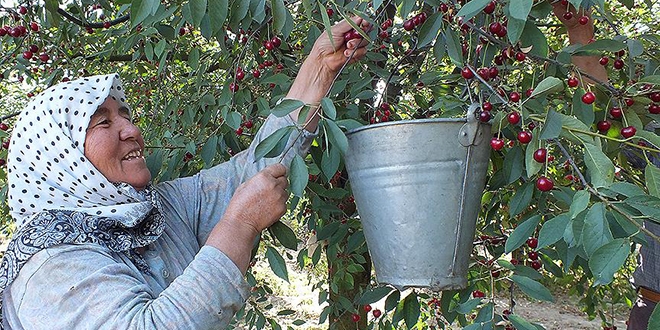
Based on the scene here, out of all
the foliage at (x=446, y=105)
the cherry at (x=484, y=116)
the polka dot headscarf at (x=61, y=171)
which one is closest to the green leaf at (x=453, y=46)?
the foliage at (x=446, y=105)

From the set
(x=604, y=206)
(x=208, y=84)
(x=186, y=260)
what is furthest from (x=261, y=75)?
(x=604, y=206)

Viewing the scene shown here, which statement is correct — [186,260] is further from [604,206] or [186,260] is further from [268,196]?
[604,206]

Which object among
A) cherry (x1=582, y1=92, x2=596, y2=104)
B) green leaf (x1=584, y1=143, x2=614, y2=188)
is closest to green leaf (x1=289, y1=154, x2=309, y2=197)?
green leaf (x1=584, y1=143, x2=614, y2=188)

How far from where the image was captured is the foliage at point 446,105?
3.71 ft

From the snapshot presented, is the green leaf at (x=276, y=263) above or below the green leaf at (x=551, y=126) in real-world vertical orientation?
below

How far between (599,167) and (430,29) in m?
0.61

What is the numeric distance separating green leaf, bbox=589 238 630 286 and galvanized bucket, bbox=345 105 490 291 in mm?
362

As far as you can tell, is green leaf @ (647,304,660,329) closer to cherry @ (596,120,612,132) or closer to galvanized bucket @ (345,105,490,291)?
galvanized bucket @ (345,105,490,291)

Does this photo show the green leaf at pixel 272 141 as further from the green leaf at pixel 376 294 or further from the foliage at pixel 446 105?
the green leaf at pixel 376 294

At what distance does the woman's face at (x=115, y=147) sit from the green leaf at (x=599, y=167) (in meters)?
1.09

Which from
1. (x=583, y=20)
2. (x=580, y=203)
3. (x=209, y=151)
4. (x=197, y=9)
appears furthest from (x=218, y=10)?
(x=583, y=20)

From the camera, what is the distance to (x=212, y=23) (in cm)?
137

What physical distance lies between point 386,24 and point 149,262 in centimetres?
96

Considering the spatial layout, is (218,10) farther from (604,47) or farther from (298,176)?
(604,47)
